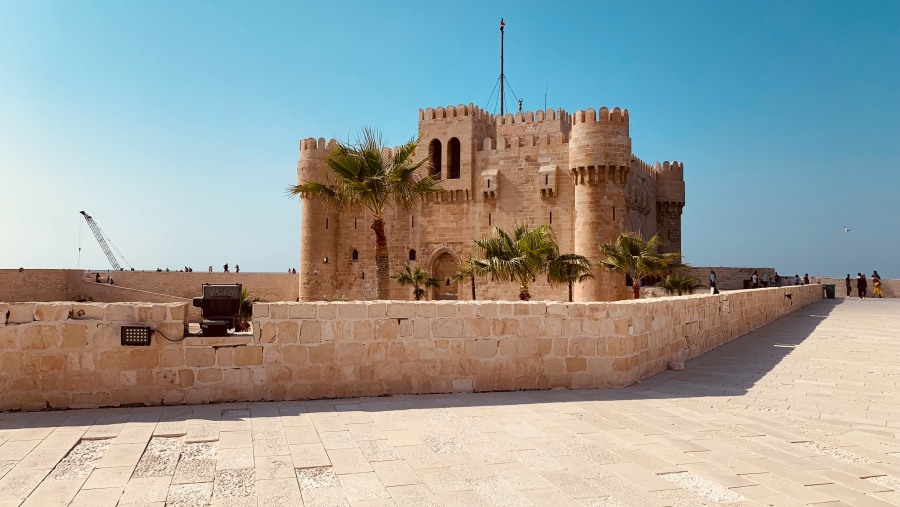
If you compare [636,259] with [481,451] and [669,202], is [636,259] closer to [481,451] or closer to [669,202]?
[669,202]

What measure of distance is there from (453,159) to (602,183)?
7.83m

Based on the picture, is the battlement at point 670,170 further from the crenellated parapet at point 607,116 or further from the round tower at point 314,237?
the round tower at point 314,237

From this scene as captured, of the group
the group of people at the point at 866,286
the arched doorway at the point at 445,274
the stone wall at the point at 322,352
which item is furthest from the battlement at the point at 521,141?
the stone wall at the point at 322,352

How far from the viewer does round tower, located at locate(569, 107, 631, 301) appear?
2420 cm

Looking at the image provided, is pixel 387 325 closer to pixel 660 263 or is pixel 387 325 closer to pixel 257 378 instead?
pixel 257 378

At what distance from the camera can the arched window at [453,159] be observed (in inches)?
1135

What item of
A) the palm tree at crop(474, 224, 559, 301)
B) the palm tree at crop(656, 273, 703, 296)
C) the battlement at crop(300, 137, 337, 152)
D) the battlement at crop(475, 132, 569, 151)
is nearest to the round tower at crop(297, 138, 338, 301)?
the battlement at crop(300, 137, 337, 152)

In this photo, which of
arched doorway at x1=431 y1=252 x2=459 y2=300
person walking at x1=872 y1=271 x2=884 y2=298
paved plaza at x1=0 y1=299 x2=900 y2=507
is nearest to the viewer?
paved plaza at x1=0 y1=299 x2=900 y2=507

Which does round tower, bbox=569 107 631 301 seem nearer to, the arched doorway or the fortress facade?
the fortress facade

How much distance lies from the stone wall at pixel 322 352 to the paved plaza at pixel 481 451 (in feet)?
0.84

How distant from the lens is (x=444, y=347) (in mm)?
6551

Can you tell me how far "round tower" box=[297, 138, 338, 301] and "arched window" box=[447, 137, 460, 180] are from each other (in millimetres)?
6206

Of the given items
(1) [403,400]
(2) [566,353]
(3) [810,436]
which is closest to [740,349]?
(2) [566,353]

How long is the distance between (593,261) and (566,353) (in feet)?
59.0
